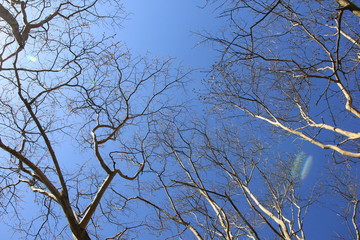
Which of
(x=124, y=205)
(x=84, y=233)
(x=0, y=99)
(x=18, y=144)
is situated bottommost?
(x=84, y=233)

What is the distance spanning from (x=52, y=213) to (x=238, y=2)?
4926 millimetres

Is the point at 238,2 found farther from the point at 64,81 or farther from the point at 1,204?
the point at 1,204

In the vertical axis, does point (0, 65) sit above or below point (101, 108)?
above

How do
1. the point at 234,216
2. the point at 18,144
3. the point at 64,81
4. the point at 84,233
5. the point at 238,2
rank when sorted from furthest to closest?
the point at 234,216
the point at 18,144
the point at 64,81
the point at 84,233
the point at 238,2

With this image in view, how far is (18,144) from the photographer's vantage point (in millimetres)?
5789

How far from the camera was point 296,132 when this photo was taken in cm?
548

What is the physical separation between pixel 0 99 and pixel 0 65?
1.11 metres

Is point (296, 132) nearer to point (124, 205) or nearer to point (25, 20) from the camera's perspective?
point (124, 205)

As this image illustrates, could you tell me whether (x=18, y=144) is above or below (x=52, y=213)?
above

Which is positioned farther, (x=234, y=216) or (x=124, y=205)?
(x=234, y=216)

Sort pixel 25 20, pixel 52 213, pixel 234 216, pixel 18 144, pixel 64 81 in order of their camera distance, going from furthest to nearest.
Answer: pixel 234 216 < pixel 18 144 < pixel 64 81 < pixel 52 213 < pixel 25 20

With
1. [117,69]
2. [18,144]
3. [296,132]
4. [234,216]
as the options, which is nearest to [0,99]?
[18,144]

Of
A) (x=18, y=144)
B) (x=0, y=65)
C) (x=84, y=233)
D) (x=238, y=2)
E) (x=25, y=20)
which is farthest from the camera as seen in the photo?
(x=18, y=144)

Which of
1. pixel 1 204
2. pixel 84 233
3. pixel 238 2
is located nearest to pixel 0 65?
pixel 1 204
